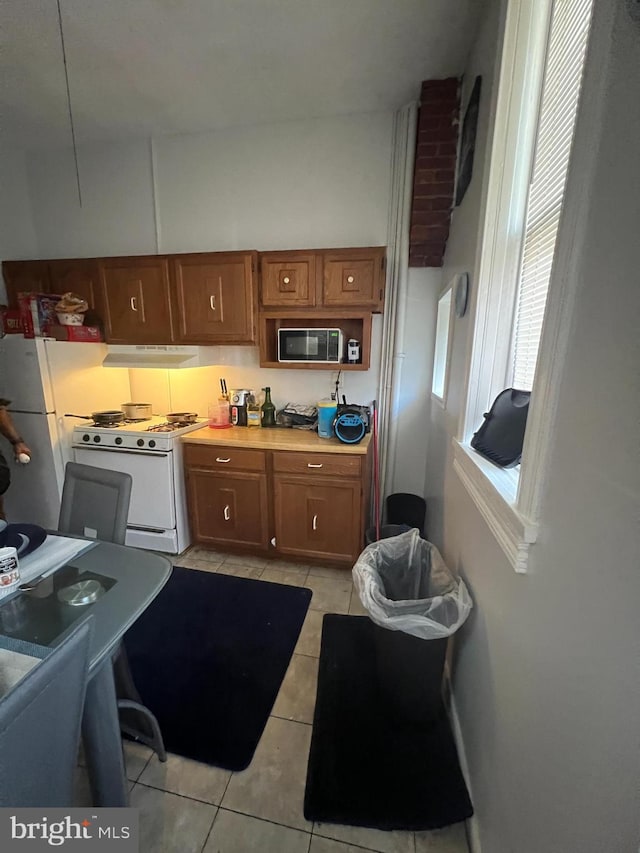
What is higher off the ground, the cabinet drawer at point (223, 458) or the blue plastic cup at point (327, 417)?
Answer: the blue plastic cup at point (327, 417)

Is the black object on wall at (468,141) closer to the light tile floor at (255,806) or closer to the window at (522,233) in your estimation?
the window at (522,233)

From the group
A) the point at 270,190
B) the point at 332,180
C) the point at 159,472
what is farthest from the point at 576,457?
the point at 270,190

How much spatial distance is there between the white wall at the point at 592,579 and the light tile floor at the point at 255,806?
18.8 inches

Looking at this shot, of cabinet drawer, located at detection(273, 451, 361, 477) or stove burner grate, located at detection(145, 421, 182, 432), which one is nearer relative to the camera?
cabinet drawer, located at detection(273, 451, 361, 477)

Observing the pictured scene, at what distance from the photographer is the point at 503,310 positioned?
1.29 metres

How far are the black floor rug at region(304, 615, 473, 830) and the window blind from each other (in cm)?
143

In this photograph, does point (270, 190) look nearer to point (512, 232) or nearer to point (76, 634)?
point (512, 232)

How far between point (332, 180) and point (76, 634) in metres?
2.95

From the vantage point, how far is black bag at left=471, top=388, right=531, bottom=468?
1093mm

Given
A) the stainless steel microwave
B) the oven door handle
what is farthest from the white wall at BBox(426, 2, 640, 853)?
the oven door handle

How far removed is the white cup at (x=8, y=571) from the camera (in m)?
0.98

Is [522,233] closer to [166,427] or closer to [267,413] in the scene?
[267,413]

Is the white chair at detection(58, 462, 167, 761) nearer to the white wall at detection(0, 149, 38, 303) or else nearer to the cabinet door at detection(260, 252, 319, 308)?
the cabinet door at detection(260, 252, 319, 308)

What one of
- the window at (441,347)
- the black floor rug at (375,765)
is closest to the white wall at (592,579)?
the black floor rug at (375,765)
